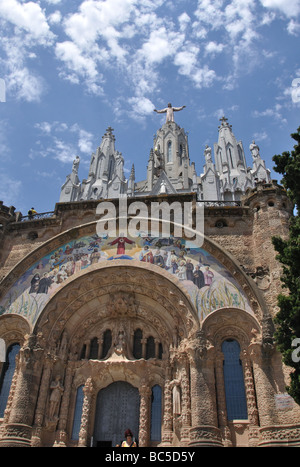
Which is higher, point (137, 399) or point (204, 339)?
point (204, 339)

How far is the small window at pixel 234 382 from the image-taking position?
43.3 ft

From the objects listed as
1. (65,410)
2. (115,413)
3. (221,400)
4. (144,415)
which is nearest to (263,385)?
(221,400)

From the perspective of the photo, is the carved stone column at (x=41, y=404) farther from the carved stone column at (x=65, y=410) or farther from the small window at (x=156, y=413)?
the small window at (x=156, y=413)

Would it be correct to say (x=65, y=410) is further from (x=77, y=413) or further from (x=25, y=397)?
(x=25, y=397)

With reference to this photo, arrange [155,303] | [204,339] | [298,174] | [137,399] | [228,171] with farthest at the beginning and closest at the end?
1. [228,171]
2. [155,303]
3. [137,399]
4. [204,339]
5. [298,174]

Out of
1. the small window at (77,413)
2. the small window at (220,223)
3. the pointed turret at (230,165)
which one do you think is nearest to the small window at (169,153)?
the pointed turret at (230,165)

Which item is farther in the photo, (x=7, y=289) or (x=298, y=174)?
(x=7, y=289)

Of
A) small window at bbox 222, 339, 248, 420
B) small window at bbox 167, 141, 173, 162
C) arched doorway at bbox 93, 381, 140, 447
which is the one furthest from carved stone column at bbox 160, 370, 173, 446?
small window at bbox 167, 141, 173, 162

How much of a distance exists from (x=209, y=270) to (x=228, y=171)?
125ft

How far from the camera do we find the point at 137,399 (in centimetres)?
1511
